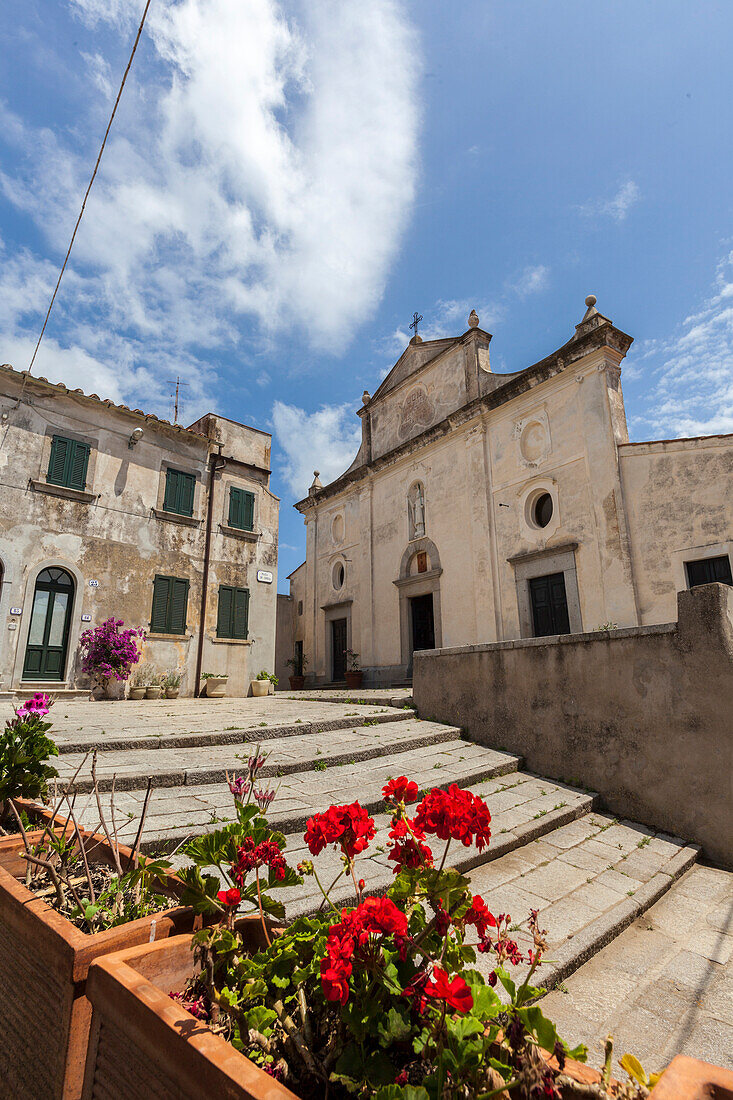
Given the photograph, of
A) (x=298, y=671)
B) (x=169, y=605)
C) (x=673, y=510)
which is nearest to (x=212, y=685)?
(x=169, y=605)

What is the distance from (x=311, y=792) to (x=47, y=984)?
116 inches

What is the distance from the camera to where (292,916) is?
2.73 meters

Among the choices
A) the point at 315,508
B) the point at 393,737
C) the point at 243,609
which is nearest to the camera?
the point at 393,737

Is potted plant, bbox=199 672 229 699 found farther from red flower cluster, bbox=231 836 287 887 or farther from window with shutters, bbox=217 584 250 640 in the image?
red flower cluster, bbox=231 836 287 887

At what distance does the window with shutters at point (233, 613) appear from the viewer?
14.0 m

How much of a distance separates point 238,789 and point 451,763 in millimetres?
4302

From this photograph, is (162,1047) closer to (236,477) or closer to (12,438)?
(12,438)

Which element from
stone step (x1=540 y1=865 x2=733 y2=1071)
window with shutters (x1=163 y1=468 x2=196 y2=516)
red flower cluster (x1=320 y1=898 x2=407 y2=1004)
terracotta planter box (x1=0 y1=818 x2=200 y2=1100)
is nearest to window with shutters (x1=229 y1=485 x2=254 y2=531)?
window with shutters (x1=163 y1=468 x2=196 y2=516)

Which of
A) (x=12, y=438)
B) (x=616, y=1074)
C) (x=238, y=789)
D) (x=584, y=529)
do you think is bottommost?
(x=616, y=1074)

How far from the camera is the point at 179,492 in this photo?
13.9 m

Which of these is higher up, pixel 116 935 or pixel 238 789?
pixel 238 789

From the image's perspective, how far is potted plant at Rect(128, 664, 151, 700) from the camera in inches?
475

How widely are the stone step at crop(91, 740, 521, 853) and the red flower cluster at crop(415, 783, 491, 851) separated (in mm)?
1949

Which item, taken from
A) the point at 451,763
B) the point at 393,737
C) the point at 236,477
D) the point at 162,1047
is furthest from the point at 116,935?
the point at 236,477
